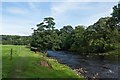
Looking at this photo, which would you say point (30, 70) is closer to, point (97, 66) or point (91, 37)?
point (97, 66)

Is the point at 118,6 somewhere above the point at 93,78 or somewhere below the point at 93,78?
above

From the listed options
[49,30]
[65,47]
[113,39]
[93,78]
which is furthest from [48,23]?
[93,78]

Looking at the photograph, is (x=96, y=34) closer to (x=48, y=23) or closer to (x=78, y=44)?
(x=78, y=44)

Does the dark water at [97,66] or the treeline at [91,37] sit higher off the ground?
the treeline at [91,37]

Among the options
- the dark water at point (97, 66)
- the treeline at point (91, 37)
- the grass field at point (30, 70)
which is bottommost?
the dark water at point (97, 66)

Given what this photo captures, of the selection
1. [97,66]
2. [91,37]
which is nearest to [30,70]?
[97,66]

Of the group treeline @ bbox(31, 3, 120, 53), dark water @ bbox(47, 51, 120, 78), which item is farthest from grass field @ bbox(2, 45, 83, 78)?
treeline @ bbox(31, 3, 120, 53)

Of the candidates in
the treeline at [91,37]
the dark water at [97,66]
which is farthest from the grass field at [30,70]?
the treeline at [91,37]

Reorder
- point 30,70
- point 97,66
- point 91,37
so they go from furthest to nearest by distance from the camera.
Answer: point 91,37 < point 97,66 < point 30,70

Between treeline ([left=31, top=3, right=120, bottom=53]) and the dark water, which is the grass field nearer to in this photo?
the dark water

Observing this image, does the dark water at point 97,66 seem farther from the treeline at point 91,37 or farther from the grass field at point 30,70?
the treeline at point 91,37

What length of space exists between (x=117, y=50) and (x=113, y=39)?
10767mm

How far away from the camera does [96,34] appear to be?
378ft

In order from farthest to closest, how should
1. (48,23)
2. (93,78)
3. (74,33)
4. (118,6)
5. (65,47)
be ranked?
1. (65,47)
2. (74,33)
3. (118,6)
4. (48,23)
5. (93,78)
